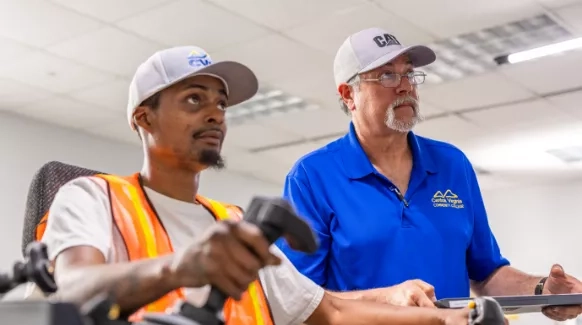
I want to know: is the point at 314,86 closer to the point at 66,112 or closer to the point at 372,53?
the point at 66,112

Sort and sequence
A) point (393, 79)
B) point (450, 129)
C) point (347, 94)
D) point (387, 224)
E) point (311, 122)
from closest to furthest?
point (387, 224), point (393, 79), point (347, 94), point (311, 122), point (450, 129)

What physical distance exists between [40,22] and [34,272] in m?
3.79

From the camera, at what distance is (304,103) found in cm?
591

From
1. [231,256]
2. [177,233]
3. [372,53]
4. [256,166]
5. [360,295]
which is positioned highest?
[372,53]

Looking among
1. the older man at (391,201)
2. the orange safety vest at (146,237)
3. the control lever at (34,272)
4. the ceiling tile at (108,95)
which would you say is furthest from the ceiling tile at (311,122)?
the control lever at (34,272)

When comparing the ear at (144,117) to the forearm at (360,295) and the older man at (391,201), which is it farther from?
the forearm at (360,295)

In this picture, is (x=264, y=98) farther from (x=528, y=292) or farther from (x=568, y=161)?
(x=528, y=292)

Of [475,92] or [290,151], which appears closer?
[475,92]

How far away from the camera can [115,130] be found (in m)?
6.73

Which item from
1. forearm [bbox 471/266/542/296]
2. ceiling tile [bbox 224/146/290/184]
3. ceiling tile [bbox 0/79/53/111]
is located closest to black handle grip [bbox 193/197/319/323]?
forearm [bbox 471/266/542/296]

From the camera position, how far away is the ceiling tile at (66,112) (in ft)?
19.5

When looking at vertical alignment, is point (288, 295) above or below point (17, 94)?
below

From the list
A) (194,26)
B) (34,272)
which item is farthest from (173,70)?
(194,26)

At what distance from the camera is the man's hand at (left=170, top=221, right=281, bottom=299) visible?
2.54 feet
